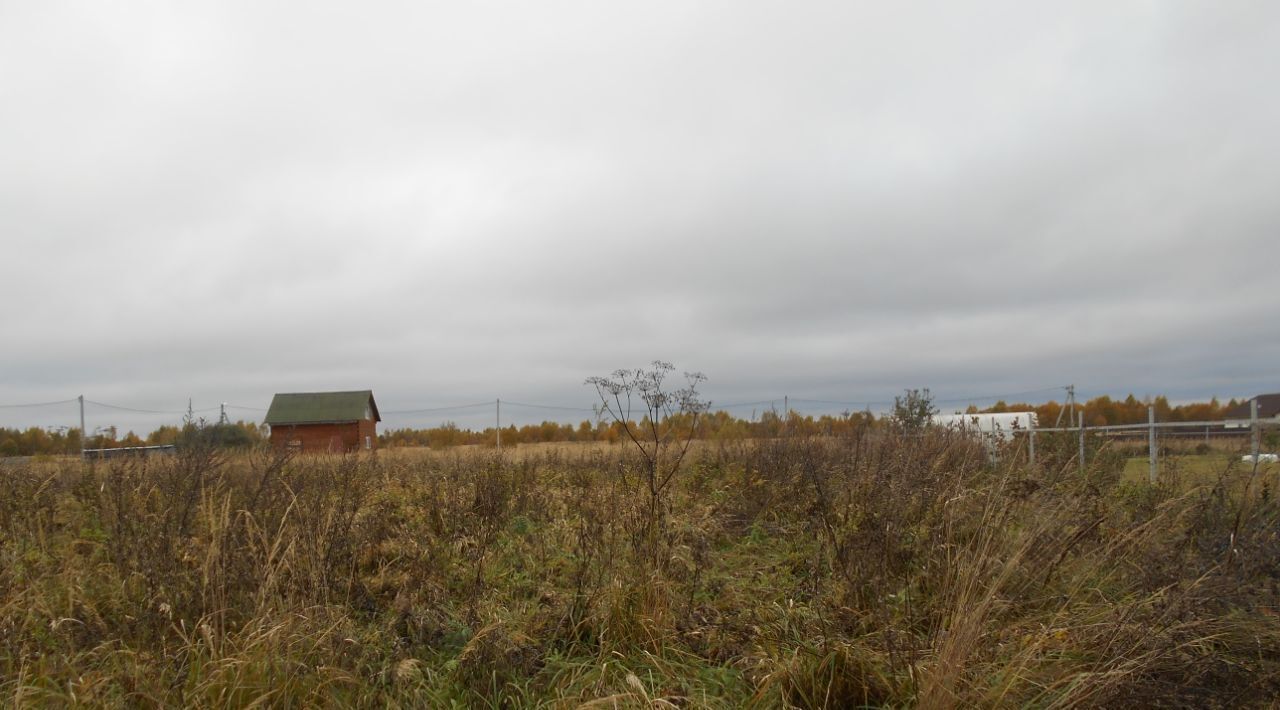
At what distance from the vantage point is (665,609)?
443 cm

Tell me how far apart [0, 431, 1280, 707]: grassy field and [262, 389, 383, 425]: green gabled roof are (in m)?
26.2

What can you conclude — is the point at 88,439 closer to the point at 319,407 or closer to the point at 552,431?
the point at 319,407

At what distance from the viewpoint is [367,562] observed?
5766mm

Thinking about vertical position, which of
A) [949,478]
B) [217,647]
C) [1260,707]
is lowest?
[1260,707]

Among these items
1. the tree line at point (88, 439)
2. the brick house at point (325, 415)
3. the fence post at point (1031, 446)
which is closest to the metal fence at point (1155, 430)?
the fence post at point (1031, 446)

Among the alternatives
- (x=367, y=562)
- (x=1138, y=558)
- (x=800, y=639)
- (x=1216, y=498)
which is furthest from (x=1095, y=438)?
(x=367, y=562)

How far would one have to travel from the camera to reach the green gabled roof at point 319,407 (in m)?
31.3

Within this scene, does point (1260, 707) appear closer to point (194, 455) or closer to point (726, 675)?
point (726, 675)

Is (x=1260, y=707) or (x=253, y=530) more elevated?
(x=253, y=530)

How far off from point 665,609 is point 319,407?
30824 millimetres

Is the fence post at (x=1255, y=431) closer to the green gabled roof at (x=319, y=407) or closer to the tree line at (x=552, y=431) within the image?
the tree line at (x=552, y=431)

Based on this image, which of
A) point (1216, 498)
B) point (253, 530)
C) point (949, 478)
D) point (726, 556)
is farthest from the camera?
point (726, 556)

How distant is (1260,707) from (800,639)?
1.94 m

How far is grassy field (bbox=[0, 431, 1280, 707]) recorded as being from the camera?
11.4ft
